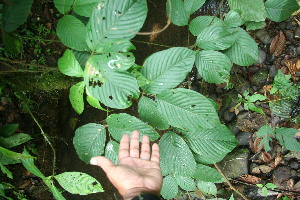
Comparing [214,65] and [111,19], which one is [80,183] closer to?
[111,19]

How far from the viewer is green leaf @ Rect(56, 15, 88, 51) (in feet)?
4.18

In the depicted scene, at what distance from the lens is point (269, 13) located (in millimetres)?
1567

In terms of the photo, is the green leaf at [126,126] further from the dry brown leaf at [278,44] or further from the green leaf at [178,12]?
the dry brown leaf at [278,44]

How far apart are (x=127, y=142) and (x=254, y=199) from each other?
56.0 inches

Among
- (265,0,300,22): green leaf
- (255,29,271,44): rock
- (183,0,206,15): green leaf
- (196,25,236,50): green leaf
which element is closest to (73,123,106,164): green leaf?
(196,25,236,50): green leaf

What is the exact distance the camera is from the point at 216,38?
138 centimetres

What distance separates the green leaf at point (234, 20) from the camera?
56.5 inches

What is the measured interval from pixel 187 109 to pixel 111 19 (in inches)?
21.2

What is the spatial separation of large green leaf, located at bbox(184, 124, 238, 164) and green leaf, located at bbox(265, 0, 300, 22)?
0.75m

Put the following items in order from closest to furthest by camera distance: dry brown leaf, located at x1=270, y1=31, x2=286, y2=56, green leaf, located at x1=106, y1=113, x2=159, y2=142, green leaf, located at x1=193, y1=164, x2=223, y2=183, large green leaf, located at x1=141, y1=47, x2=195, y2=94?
1. large green leaf, located at x1=141, y1=47, x2=195, y2=94
2. green leaf, located at x1=106, y1=113, x2=159, y2=142
3. green leaf, located at x1=193, y1=164, x2=223, y2=183
4. dry brown leaf, located at x1=270, y1=31, x2=286, y2=56

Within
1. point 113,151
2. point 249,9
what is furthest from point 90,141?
point 249,9

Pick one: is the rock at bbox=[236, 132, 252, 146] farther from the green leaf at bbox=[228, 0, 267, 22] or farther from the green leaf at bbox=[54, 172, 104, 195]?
the green leaf at bbox=[54, 172, 104, 195]

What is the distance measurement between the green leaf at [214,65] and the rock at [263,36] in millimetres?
932

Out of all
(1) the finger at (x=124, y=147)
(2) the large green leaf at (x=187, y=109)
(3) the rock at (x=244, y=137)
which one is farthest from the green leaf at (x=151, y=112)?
(3) the rock at (x=244, y=137)
